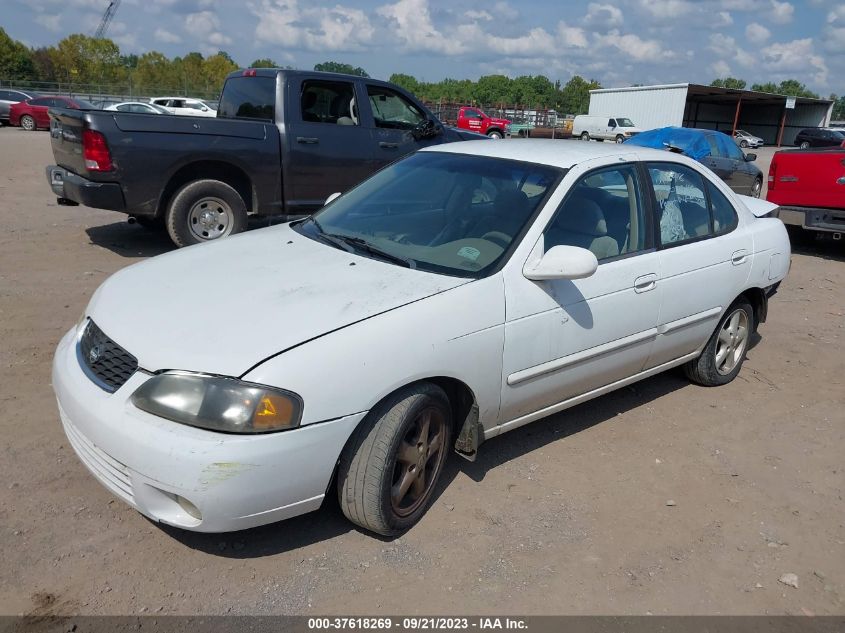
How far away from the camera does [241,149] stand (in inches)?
299

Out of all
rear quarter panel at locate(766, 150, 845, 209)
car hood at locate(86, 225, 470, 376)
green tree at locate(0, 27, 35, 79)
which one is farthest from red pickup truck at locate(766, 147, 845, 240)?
green tree at locate(0, 27, 35, 79)

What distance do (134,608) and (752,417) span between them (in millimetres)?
3797

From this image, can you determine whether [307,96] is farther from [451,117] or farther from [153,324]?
[451,117]

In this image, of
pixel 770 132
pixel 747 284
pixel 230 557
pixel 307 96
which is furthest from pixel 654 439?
pixel 770 132

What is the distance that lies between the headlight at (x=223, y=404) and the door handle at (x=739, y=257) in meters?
3.26

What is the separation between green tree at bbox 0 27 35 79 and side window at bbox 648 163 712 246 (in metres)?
68.2

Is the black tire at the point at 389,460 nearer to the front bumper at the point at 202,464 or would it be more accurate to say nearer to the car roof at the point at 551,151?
the front bumper at the point at 202,464

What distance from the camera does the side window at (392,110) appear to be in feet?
28.0

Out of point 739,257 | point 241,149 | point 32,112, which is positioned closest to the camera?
point 739,257

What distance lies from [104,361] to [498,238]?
186cm

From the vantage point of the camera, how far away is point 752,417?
183 inches

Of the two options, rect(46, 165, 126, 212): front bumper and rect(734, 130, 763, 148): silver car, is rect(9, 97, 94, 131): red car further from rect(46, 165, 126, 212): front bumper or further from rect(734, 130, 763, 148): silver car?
rect(734, 130, 763, 148): silver car

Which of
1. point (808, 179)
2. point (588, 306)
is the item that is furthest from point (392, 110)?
point (588, 306)

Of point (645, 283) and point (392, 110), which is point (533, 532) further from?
point (392, 110)
